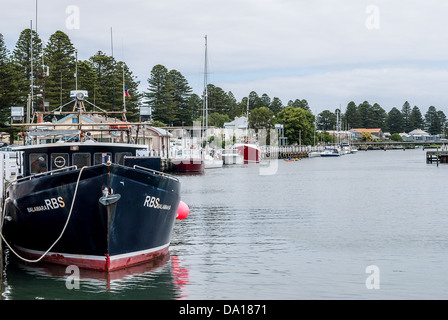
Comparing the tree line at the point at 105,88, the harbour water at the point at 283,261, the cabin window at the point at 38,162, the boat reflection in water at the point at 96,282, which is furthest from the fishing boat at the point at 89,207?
the tree line at the point at 105,88

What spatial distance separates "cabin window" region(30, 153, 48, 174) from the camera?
2100 cm

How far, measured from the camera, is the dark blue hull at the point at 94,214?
17750mm

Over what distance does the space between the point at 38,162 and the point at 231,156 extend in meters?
80.9

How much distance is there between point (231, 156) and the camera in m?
102

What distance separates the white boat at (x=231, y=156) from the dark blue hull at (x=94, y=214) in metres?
79.8

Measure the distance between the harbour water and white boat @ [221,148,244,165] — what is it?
61.2 meters

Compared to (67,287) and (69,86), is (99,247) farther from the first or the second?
(69,86)

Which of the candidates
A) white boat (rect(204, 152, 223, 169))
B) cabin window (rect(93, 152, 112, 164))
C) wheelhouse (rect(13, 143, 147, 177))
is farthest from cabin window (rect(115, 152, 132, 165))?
white boat (rect(204, 152, 223, 169))

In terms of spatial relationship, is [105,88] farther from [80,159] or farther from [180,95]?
[80,159]

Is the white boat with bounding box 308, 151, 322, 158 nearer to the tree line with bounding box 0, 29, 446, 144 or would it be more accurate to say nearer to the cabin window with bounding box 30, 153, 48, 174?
the tree line with bounding box 0, 29, 446, 144

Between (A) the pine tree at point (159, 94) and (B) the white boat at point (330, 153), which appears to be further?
(B) the white boat at point (330, 153)

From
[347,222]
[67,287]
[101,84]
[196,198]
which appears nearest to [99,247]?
[67,287]

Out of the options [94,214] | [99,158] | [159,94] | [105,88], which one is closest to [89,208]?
[94,214]

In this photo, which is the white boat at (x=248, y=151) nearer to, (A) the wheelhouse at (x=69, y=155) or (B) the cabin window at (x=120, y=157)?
(B) the cabin window at (x=120, y=157)
